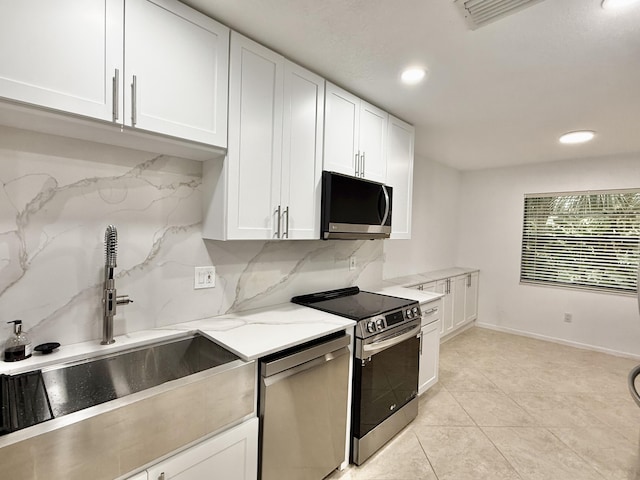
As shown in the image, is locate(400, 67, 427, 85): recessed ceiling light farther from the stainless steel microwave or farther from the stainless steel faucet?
the stainless steel faucet

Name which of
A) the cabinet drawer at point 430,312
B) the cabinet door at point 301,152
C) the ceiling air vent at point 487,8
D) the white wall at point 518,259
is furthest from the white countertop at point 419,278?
the ceiling air vent at point 487,8

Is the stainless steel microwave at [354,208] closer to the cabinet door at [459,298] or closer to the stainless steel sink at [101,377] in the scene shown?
the stainless steel sink at [101,377]

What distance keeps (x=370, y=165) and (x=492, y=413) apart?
7.22ft

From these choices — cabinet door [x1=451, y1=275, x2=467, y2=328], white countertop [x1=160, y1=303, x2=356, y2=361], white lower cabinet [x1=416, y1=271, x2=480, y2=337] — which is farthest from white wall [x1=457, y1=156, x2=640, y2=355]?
white countertop [x1=160, y1=303, x2=356, y2=361]

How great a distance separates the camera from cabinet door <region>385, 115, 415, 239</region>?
2.65m

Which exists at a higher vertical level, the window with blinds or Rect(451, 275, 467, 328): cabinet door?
the window with blinds

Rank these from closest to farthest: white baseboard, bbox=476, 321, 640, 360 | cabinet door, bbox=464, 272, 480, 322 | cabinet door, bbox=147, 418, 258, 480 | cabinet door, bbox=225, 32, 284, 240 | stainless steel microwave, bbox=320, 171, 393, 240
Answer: cabinet door, bbox=147, 418, 258, 480 < cabinet door, bbox=225, 32, 284, 240 < stainless steel microwave, bbox=320, 171, 393, 240 < white baseboard, bbox=476, 321, 640, 360 < cabinet door, bbox=464, 272, 480, 322

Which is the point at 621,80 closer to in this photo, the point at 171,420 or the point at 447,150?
the point at 447,150

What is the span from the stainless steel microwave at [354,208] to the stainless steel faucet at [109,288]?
1153 millimetres

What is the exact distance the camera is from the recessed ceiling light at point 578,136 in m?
2.98

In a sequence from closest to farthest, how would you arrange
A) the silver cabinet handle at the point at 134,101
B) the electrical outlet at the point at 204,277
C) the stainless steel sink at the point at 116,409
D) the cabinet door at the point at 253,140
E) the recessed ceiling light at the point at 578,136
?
the stainless steel sink at the point at 116,409 < the silver cabinet handle at the point at 134,101 < the cabinet door at the point at 253,140 < the electrical outlet at the point at 204,277 < the recessed ceiling light at the point at 578,136

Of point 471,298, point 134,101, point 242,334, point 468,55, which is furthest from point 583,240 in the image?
point 134,101

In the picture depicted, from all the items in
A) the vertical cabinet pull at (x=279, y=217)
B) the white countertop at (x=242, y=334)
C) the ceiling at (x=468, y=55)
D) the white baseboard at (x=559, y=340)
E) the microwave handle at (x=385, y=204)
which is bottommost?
the white baseboard at (x=559, y=340)

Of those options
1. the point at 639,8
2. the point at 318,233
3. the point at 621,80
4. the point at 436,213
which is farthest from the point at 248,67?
the point at 436,213
